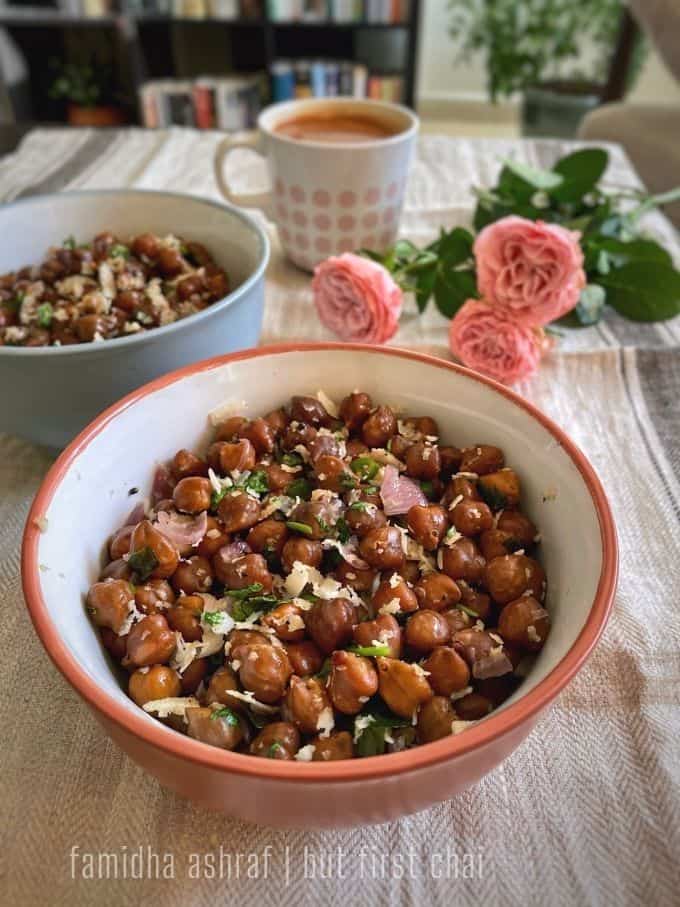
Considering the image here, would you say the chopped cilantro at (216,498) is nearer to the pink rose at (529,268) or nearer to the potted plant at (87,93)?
the pink rose at (529,268)

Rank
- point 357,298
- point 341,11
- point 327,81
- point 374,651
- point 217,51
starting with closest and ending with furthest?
point 374,651
point 357,298
point 341,11
point 327,81
point 217,51

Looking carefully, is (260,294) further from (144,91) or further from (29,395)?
(144,91)

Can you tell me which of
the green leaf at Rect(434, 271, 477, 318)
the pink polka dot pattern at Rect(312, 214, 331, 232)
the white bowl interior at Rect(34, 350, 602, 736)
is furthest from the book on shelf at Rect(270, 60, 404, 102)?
the white bowl interior at Rect(34, 350, 602, 736)

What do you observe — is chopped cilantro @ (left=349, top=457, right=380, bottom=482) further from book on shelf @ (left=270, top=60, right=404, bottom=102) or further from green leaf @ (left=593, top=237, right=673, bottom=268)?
book on shelf @ (left=270, top=60, right=404, bottom=102)

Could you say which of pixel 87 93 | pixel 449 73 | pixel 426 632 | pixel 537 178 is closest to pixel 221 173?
pixel 537 178

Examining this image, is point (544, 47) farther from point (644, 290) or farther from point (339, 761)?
point (339, 761)
